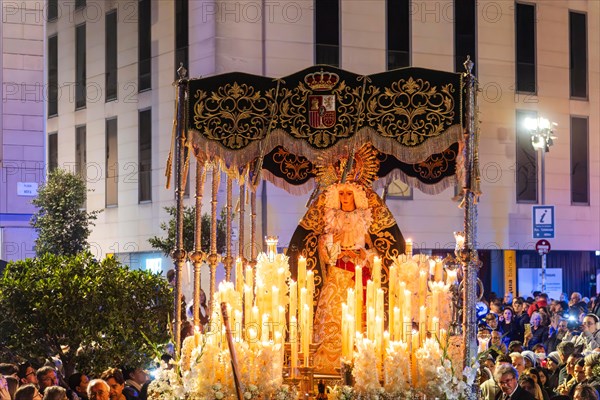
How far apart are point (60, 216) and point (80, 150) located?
835 cm

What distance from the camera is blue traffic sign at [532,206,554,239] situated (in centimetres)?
2820

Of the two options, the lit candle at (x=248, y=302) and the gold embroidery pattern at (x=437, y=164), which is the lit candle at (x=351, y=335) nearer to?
the lit candle at (x=248, y=302)

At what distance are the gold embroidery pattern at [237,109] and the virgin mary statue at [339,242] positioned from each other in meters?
2.25

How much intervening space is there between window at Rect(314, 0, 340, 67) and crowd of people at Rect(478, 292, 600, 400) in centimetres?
1002

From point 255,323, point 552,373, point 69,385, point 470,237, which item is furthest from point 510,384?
point 69,385

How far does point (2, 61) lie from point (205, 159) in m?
15.0

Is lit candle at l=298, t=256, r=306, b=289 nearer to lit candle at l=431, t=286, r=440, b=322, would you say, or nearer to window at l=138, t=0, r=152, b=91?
lit candle at l=431, t=286, r=440, b=322

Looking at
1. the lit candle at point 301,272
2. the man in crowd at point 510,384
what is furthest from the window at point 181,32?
the man in crowd at point 510,384

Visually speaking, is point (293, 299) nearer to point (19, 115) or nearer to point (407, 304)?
point (407, 304)

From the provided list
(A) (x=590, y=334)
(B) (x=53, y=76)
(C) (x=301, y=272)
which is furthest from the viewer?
(B) (x=53, y=76)

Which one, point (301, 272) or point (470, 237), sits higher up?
point (470, 237)

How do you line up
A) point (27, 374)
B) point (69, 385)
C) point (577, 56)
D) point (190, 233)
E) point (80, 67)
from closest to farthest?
point (69, 385), point (27, 374), point (190, 233), point (577, 56), point (80, 67)

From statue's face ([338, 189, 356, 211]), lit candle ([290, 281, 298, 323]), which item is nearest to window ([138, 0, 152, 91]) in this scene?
statue's face ([338, 189, 356, 211])

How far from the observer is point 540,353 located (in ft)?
61.1
